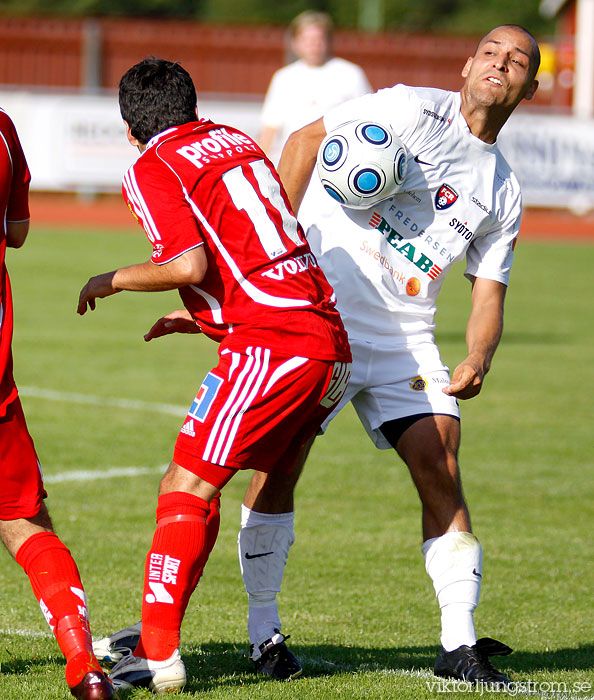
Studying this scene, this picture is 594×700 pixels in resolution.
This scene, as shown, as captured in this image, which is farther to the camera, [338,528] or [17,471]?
[338,528]

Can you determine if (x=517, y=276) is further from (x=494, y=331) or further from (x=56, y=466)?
(x=494, y=331)

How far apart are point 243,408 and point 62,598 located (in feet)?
2.75

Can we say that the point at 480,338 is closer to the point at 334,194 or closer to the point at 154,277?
the point at 334,194

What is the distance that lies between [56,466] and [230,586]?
2.48m

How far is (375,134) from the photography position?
4383mm

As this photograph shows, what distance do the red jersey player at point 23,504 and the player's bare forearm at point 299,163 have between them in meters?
1.07

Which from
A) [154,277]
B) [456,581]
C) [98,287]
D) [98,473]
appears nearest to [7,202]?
[98,287]

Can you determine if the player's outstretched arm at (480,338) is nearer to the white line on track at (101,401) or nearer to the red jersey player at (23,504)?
the red jersey player at (23,504)

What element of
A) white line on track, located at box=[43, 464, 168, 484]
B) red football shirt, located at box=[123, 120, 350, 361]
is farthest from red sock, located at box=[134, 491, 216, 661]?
white line on track, located at box=[43, 464, 168, 484]

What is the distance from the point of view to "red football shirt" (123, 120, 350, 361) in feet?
12.2

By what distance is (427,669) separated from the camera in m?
4.38

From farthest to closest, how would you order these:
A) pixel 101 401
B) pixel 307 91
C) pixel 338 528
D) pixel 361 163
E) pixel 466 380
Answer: pixel 307 91 → pixel 101 401 → pixel 338 528 → pixel 361 163 → pixel 466 380

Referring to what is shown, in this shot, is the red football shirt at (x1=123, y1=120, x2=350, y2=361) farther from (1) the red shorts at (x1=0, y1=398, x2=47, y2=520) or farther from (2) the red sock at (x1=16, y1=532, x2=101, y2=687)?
(2) the red sock at (x1=16, y1=532, x2=101, y2=687)

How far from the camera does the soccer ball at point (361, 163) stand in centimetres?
432
